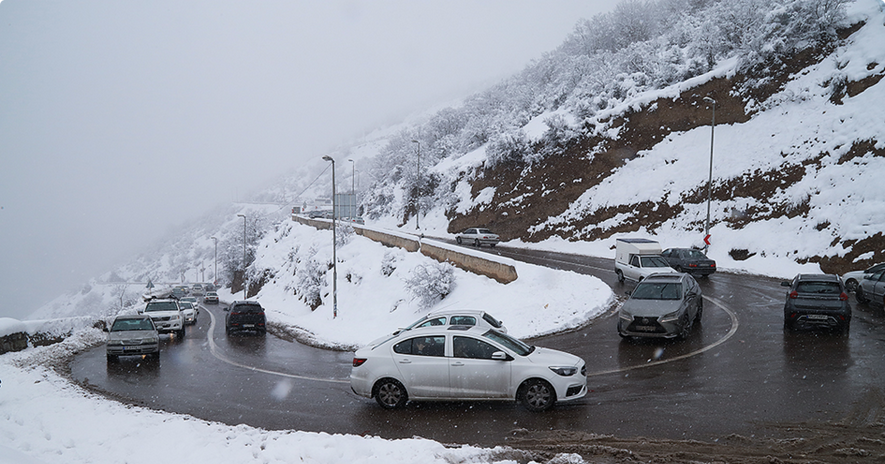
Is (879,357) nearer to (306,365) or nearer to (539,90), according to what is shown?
(306,365)

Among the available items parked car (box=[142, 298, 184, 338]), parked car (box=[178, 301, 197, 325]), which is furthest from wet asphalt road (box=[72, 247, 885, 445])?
parked car (box=[178, 301, 197, 325])

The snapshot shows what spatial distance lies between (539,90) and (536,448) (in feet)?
241

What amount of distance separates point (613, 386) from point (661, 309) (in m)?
4.34

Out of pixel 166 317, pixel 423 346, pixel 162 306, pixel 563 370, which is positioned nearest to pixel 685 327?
pixel 563 370

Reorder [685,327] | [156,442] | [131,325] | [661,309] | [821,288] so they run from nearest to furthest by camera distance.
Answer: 1. [156,442]
2. [661,309]
3. [685,327]
4. [821,288]
5. [131,325]

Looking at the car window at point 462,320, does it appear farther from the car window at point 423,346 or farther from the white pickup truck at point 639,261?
the white pickup truck at point 639,261

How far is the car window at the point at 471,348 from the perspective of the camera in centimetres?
902

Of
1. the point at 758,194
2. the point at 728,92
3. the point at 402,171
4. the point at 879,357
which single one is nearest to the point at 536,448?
the point at 879,357

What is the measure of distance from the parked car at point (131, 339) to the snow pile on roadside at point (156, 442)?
→ 14.3 ft

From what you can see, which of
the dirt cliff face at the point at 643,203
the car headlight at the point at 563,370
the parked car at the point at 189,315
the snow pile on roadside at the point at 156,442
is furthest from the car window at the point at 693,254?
the parked car at the point at 189,315

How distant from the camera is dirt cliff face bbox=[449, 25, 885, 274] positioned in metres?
Answer: 32.2

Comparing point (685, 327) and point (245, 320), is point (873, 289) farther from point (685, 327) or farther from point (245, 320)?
point (245, 320)

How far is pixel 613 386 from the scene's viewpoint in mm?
9914

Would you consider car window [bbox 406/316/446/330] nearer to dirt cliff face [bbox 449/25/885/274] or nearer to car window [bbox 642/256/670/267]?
car window [bbox 642/256/670/267]
